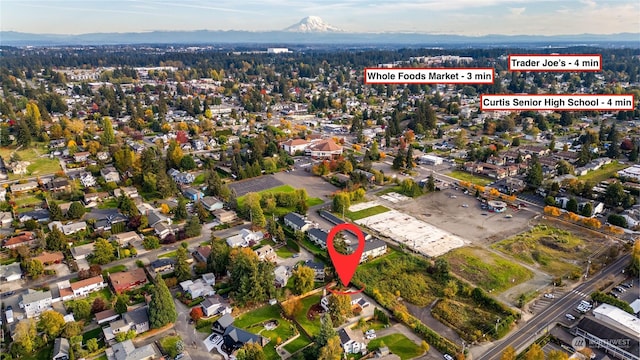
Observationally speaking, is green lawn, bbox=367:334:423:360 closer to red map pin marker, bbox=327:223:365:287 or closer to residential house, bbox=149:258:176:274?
red map pin marker, bbox=327:223:365:287

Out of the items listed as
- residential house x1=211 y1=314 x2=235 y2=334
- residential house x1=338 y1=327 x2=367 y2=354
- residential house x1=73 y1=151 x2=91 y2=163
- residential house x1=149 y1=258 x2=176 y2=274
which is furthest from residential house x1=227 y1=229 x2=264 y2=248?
residential house x1=73 y1=151 x2=91 y2=163

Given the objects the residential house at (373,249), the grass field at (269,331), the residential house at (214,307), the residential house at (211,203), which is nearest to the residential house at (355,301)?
the grass field at (269,331)

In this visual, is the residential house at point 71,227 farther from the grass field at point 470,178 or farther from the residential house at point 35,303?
the grass field at point 470,178

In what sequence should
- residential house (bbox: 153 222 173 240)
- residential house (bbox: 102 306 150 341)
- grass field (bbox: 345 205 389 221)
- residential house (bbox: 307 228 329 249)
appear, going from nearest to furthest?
residential house (bbox: 102 306 150 341)
residential house (bbox: 307 228 329 249)
residential house (bbox: 153 222 173 240)
grass field (bbox: 345 205 389 221)

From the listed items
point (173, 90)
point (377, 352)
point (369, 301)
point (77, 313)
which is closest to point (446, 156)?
point (369, 301)

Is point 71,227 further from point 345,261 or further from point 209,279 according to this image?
point 345,261

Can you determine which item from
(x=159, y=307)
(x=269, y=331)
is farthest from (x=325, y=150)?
(x=159, y=307)
